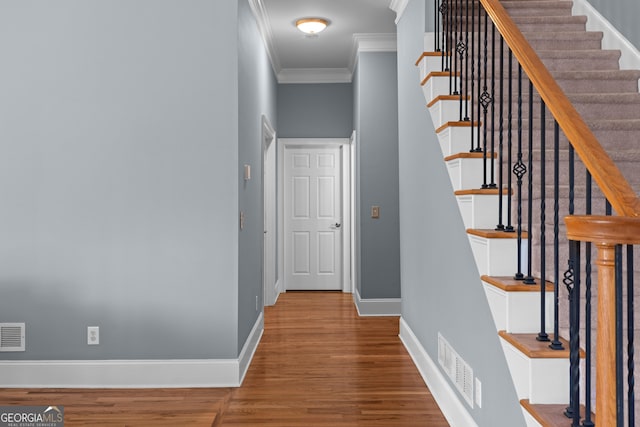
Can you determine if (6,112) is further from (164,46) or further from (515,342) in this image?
(515,342)

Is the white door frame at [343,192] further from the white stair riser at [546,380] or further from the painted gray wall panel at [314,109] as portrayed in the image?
the white stair riser at [546,380]

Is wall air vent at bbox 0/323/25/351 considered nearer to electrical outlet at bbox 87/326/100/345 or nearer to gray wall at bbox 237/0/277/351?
electrical outlet at bbox 87/326/100/345

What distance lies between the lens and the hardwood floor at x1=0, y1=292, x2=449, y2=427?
8.80ft

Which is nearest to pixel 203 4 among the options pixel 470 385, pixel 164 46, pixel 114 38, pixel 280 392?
pixel 164 46

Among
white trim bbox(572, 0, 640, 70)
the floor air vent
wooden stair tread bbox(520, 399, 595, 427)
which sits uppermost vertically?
white trim bbox(572, 0, 640, 70)

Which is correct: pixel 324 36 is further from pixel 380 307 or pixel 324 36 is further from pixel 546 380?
pixel 546 380

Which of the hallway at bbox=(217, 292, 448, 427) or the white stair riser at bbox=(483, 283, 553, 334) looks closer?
the white stair riser at bbox=(483, 283, 553, 334)

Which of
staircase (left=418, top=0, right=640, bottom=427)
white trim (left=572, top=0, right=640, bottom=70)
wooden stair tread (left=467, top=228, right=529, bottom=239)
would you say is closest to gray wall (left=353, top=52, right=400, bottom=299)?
staircase (left=418, top=0, right=640, bottom=427)

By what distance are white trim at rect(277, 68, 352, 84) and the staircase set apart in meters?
2.75

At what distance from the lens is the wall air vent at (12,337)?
3178 mm

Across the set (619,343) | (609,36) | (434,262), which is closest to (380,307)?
(434,262)

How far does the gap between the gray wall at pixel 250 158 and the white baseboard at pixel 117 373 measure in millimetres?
263

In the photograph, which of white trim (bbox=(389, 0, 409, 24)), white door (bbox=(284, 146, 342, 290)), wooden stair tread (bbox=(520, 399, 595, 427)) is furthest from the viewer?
white door (bbox=(284, 146, 342, 290))

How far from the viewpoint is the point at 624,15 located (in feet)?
10.4
